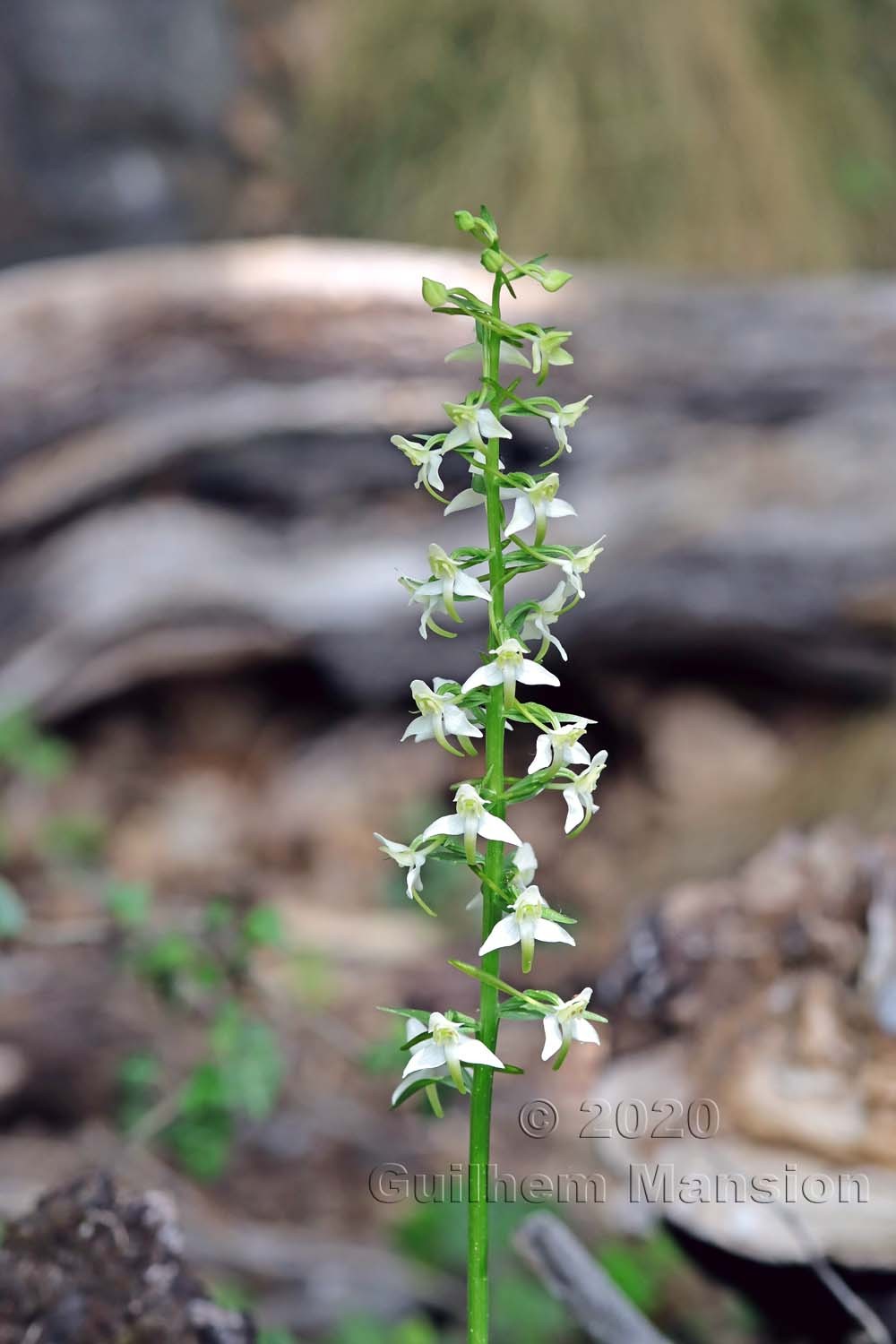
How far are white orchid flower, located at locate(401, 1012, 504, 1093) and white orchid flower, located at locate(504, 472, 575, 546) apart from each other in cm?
38

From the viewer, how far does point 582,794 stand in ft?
3.25

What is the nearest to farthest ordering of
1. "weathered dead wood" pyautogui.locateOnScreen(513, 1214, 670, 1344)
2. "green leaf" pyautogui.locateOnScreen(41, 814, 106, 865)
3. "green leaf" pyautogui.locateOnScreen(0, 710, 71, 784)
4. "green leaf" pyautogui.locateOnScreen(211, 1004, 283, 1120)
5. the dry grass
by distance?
"weathered dead wood" pyautogui.locateOnScreen(513, 1214, 670, 1344) → "green leaf" pyautogui.locateOnScreen(211, 1004, 283, 1120) → "green leaf" pyautogui.locateOnScreen(0, 710, 71, 784) → "green leaf" pyautogui.locateOnScreen(41, 814, 106, 865) → the dry grass

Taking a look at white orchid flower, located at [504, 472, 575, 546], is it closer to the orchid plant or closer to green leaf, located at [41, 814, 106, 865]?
the orchid plant

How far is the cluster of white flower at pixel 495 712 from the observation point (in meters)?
0.92

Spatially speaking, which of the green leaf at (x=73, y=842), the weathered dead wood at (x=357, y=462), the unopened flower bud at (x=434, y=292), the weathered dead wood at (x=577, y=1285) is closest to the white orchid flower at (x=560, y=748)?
the unopened flower bud at (x=434, y=292)

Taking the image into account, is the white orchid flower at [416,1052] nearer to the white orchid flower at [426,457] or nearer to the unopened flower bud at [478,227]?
the white orchid flower at [426,457]

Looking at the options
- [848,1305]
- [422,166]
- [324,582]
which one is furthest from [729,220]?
[848,1305]

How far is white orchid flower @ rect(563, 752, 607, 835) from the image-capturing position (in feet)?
3.12

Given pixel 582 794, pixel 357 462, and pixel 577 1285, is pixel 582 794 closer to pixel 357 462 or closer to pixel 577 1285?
pixel 577 1285

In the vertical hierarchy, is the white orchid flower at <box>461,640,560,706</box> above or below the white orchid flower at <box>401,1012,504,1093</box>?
above

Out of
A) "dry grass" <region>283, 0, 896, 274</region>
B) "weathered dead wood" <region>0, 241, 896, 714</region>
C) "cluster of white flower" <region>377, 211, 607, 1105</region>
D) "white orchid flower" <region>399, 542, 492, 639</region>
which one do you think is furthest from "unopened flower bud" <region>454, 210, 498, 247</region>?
"dry grass" <region>283, 0, 896, 274</region>

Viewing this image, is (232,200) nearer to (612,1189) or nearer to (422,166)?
(422,166)

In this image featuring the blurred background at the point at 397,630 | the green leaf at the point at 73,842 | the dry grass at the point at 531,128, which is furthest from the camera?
the dry grass at the point at 531,128

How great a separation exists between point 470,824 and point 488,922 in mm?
98
